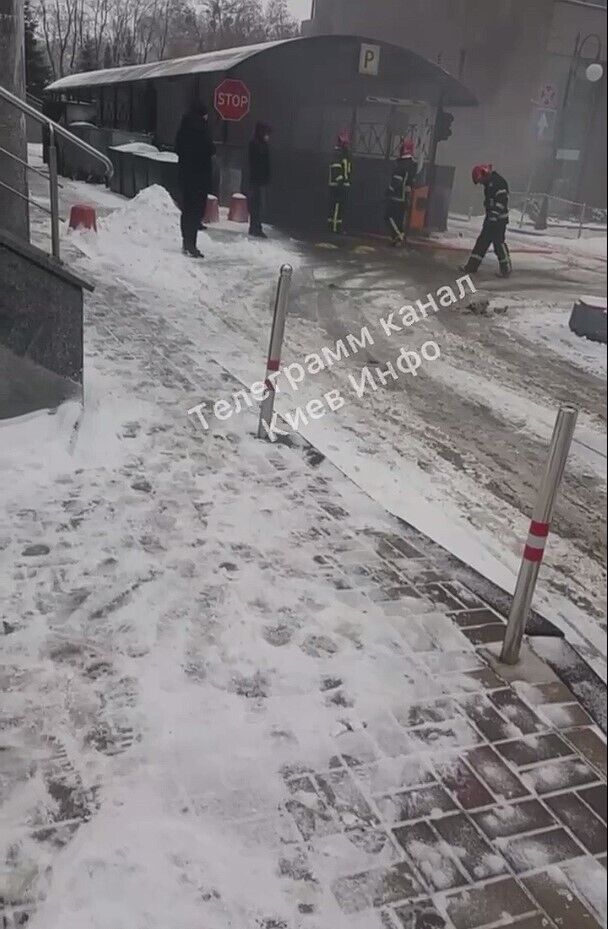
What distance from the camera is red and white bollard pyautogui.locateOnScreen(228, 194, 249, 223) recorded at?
2.67 meters

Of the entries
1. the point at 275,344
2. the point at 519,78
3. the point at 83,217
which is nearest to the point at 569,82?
the point at 519,78

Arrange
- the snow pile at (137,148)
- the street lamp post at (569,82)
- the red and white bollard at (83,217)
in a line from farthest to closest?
the red and white bollard at (83,217)
the snow pile at (137,148)
the street lamp post at (569,82)

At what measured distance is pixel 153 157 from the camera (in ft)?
9.79

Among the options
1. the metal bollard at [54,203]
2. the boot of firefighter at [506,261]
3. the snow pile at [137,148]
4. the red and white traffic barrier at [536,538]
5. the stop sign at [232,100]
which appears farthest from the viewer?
the metal bollard at [54,203]

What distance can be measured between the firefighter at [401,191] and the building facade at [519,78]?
162 millimetres

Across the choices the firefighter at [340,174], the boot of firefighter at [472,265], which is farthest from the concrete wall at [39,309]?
the boot of firefighter at [472,265]

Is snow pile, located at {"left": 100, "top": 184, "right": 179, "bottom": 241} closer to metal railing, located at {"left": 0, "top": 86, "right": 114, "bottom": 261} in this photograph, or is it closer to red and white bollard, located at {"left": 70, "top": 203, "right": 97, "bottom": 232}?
red and white bollard, located at {"left": 70, "top": 203, "right": 97, "bottom": 232}

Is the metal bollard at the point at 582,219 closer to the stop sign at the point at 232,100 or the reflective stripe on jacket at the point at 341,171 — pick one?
the reflective stripe on jacket at the point at 341,171

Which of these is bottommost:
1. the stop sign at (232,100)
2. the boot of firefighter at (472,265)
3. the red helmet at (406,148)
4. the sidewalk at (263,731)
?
the sidewalk at (263,731)

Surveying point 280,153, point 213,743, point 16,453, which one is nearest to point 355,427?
point 16,453

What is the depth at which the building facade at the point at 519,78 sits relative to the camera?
134 centimetres

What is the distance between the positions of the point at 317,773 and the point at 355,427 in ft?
7.76

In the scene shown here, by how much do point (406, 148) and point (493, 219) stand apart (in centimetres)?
40

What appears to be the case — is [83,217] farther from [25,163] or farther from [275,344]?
[275,344]
